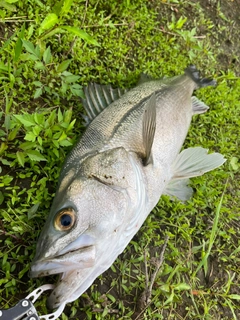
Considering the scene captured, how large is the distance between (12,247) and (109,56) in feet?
6.27

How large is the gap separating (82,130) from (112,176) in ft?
2.76

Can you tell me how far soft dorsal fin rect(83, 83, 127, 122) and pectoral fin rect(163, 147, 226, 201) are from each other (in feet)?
2.32

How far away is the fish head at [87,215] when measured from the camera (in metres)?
2.01

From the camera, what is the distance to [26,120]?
2588 mm

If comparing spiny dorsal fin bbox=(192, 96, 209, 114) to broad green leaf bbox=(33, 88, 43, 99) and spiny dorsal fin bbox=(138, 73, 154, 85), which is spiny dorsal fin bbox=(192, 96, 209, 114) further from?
broad green leaf bbox=(33, 88, 43, 99)

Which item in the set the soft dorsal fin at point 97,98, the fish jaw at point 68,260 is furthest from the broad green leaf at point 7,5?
the fish jaw at point 68,260

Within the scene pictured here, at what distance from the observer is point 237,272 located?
3.39 metres

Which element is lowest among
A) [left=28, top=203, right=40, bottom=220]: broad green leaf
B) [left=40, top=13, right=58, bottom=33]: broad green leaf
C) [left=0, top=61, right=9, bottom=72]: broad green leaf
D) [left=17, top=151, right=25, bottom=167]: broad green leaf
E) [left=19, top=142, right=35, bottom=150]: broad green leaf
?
[left=28, top=203, right=40, bottom=220]: broad green leaf

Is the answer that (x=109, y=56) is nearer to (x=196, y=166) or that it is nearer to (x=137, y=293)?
(x=196, y=166)

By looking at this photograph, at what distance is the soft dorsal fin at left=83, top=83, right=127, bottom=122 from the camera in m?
2.98

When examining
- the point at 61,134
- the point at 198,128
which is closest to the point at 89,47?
the point at 61,134

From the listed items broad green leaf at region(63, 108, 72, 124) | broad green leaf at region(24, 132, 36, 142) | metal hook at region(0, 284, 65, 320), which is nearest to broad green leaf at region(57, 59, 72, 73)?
broad green leaf at region(63, 108, 72, 124)

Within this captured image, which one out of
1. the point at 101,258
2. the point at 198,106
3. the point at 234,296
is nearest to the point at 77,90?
the point at 198,106

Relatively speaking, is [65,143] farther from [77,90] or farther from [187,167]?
[187,167]
